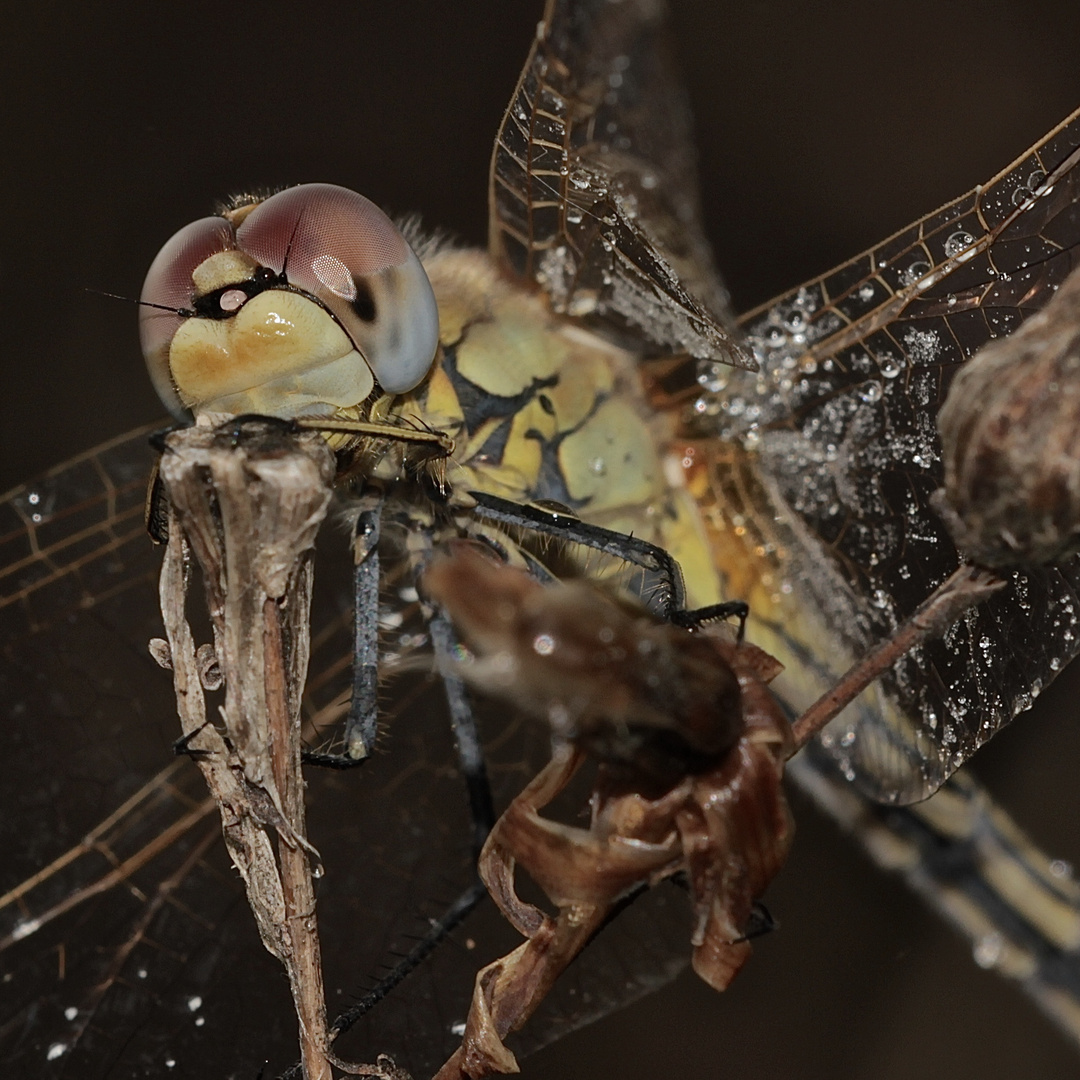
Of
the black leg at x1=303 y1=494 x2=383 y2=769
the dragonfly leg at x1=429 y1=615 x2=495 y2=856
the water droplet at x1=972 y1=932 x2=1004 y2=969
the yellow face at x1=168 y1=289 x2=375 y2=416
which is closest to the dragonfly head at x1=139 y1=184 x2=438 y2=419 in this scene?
the yellow face at x1=168 y1=289 x2=375 y2=416

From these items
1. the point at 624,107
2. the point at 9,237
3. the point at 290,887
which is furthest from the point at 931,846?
the point at 9,237

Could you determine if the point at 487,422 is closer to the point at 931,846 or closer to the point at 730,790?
the point at 730,790

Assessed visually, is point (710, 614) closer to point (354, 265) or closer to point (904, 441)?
point (904, 441)

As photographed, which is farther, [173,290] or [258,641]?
[173,290]

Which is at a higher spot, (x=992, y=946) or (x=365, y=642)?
(x=365, y=642)

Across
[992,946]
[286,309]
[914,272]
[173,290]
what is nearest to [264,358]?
[286,309]
